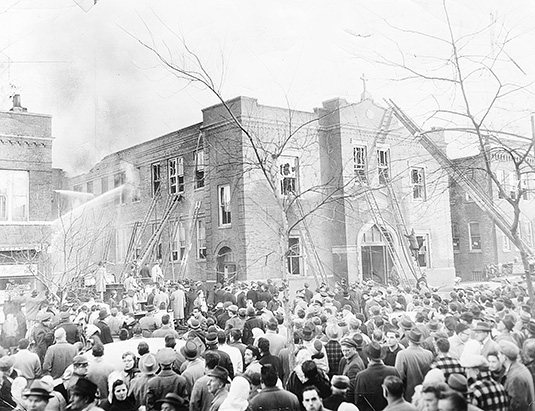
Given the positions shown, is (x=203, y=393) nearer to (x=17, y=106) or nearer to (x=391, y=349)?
(x=391, y=349)

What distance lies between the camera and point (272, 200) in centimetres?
1143

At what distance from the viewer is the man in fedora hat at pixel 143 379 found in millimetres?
5027

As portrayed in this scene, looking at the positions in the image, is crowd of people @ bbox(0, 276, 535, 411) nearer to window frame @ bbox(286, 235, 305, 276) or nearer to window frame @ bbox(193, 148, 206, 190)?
window frame @ bbox(286, 235, 305, 276)

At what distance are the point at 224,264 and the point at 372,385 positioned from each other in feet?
24.4

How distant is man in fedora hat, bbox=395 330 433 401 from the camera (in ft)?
17.5

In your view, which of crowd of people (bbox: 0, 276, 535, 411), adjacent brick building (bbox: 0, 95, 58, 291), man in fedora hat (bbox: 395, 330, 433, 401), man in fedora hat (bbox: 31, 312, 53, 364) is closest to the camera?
crowd of people (bbox: 0, 276, 535, 411)

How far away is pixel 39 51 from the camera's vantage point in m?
8.54

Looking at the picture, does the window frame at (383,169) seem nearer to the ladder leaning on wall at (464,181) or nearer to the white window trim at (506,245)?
the ladder leaning on wall at (464,181)

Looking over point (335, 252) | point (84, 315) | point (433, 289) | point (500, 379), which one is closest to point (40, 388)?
point (500, 379)

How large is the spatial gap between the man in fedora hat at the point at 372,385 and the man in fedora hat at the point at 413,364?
0.44 metres

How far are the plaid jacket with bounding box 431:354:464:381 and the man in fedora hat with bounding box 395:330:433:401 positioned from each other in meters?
0.12

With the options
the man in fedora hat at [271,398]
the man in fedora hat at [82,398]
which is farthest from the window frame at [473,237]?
the man in fedora hat at [82,398]

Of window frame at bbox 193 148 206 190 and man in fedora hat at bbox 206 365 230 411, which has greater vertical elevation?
window frame at bbox 193 148 206 190

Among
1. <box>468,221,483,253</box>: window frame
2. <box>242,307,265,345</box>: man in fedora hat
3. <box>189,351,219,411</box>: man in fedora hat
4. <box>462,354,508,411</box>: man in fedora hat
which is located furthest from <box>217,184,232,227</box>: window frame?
<box>462,354,508,411</box>: man in fedora hat
